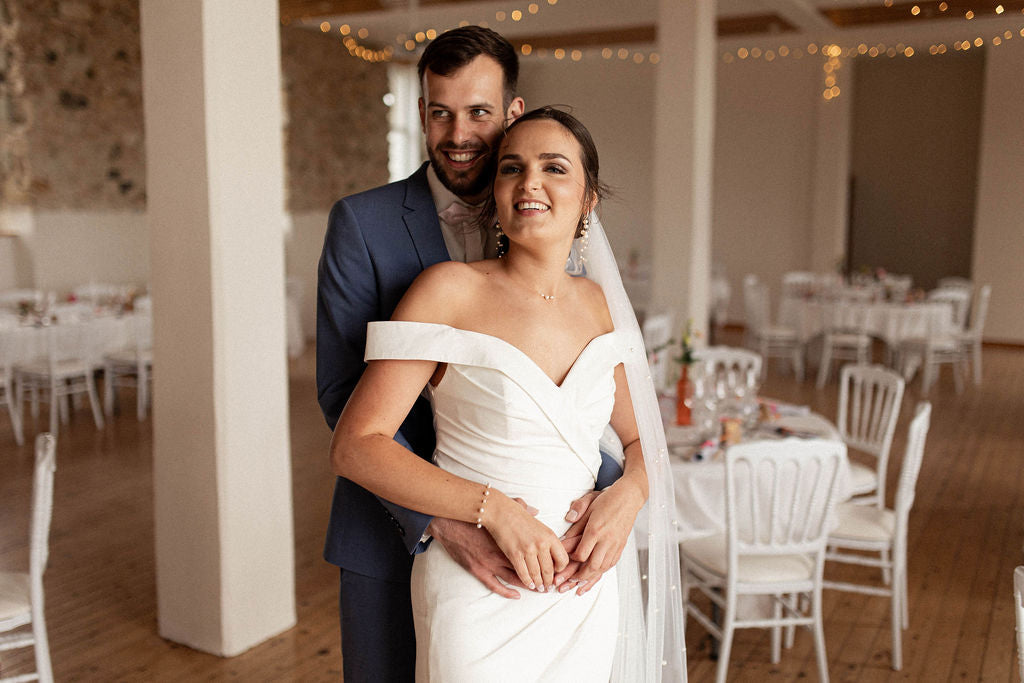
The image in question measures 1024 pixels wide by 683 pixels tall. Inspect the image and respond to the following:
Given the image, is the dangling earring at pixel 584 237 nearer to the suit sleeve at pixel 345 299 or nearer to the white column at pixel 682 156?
the suit sleeve at pixel 345 299

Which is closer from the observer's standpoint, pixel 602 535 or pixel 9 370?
pixel 602 535

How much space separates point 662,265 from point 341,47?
709 centimetres

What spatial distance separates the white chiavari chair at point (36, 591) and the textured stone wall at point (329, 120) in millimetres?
9052

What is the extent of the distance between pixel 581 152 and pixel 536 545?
679 millimetres

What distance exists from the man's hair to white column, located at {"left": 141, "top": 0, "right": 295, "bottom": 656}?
5.95ft

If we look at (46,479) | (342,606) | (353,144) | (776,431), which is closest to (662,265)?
(776,431)

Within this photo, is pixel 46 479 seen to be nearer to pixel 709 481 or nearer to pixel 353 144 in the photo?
pixel 709 481

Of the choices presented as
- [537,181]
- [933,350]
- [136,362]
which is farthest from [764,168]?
[537,181]

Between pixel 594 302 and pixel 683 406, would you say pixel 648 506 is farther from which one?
pixel 683 406

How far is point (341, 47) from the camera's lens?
1213cm

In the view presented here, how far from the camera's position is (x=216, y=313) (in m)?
3.28

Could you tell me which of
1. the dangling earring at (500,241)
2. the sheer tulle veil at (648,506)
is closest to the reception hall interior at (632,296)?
the sheer tulle veil at (648,506)

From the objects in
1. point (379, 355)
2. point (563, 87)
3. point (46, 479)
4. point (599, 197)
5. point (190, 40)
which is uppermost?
point (563, 87)

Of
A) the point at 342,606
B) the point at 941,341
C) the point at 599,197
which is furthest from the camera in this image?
the point at 941,341
